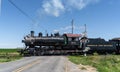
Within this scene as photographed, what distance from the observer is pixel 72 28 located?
274ft

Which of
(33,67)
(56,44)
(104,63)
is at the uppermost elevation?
(56,44)

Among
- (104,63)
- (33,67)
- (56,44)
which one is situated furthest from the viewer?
(56,44)

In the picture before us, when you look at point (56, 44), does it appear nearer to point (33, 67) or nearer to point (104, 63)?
point (104, 63)

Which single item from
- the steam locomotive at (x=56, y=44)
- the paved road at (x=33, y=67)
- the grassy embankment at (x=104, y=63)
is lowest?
the grassy embankment at (x=104, y=63)

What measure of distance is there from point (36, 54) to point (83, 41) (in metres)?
10.4

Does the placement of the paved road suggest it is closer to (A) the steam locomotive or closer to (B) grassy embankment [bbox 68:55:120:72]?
(B) grassy embankment [bbox 68:55:120:72]

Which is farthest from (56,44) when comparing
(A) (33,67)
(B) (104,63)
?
(A) (33,67)

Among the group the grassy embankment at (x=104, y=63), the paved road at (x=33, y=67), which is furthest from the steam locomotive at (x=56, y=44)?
the paved road at (x=33, y=67)

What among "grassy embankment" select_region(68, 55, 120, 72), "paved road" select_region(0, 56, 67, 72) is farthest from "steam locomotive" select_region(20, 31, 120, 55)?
"paved road" select_region(0, 56, 67, 72)

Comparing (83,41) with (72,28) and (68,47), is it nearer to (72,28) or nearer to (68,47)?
(68,47)

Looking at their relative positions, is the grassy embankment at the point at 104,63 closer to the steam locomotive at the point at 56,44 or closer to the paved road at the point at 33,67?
the paved road at the point at 33,67

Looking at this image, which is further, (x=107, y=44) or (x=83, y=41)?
(x=107, y=44)

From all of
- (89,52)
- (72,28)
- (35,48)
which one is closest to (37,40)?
(35,48)

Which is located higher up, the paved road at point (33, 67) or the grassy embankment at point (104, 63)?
the paved road at point (33, 67)
